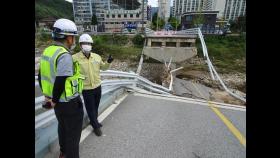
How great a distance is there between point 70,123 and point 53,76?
0.60m

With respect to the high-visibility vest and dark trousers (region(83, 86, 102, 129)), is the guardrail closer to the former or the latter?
the high-visibility vest

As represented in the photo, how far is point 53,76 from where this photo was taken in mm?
2113

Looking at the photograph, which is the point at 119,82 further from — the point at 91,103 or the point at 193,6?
the point at 193,6

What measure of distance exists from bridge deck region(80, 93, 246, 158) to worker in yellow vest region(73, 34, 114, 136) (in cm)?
42

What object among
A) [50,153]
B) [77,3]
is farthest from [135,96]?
[77,3]

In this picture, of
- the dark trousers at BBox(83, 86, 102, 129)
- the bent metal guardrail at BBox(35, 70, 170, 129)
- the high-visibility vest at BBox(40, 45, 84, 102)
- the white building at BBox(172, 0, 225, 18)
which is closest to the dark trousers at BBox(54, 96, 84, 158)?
the high-visibility vest at BBox(40, 45, 84, 102)

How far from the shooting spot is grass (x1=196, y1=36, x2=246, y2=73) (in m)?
28.5

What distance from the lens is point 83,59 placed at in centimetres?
321

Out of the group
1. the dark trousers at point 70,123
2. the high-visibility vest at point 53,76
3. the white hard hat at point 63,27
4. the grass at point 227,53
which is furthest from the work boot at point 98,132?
the grass at point 227,53


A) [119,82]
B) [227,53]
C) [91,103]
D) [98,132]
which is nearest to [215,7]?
[227,53]

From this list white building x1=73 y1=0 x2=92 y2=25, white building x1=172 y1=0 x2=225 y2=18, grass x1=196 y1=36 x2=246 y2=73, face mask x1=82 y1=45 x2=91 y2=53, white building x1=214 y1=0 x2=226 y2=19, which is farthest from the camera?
white building x1=73 y1=0 x2=92 y2=25

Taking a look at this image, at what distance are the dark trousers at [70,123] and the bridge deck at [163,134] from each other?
0.50 meters
